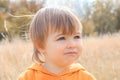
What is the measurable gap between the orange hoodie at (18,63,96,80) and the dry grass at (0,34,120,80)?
168 cm

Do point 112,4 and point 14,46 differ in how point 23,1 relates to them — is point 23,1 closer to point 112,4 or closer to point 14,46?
point 112,4

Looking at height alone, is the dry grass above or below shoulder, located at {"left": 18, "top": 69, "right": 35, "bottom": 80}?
below

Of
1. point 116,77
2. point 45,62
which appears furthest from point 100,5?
point 45,62

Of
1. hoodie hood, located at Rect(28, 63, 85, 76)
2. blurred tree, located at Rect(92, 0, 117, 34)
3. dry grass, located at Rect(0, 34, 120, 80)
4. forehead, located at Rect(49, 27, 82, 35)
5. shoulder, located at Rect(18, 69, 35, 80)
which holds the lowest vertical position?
blurred tree, located at Rect(92, 0, 117, 34)

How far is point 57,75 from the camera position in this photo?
7.68ft

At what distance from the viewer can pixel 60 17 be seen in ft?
7.43

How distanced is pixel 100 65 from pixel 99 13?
20.2 metres

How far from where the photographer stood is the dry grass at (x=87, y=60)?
4246 millimetres

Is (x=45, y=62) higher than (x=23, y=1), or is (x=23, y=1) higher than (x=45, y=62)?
(x=45, y=62)

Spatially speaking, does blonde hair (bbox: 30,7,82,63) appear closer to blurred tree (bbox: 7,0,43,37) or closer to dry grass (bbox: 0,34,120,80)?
blurred tree (bbox: 7,0,43,37)

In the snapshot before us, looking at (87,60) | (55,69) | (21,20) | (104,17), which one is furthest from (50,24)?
(104,17)

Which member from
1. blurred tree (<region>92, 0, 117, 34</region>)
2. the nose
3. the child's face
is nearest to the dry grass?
the child's face

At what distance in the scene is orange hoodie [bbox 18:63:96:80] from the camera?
2342 mm

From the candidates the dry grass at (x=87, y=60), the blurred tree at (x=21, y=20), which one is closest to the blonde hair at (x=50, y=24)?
the blurred tree at (x=21, y=20)
